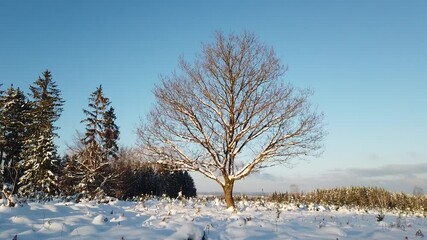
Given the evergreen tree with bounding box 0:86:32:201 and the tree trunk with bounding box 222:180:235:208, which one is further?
the evergreen tree with bounding box 0:86:32:201

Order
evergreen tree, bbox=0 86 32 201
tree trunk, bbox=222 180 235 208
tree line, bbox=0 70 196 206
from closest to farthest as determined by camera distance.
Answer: tree trunk, bbox=222 180 235 208 → tree line, bbox=0 70 196 206 → evergreen tree, bbox=0 86 32 201

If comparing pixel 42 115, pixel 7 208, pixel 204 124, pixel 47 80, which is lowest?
pixel 7 208

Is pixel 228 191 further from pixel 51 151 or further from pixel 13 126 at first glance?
pixel 13 126

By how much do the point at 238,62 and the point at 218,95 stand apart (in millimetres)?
1787

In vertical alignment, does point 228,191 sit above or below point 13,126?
below

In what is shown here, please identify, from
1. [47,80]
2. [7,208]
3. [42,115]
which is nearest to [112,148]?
[42,115]

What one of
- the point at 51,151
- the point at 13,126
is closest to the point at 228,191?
the point at 51,151

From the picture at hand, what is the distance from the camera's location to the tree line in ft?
102

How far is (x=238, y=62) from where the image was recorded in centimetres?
1580

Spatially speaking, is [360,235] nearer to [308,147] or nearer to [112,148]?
[308,147]

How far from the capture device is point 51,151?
3170cm

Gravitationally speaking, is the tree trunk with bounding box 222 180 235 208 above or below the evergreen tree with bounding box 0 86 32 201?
below

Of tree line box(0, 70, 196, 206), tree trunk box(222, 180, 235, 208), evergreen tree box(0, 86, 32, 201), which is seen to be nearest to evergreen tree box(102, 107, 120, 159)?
tree line box(0, 70, 196, 206)

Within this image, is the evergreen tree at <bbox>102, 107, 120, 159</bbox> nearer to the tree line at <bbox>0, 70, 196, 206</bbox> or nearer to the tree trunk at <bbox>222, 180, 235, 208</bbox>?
the tree line at <bbox>0, 70, 196, 206</bbox>
